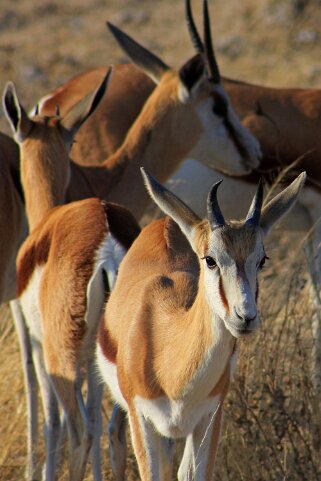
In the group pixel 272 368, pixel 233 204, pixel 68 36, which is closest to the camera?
pixel 272 368

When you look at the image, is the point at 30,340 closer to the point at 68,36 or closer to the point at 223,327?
the point at 223,327

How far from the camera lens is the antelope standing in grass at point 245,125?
7586 mm

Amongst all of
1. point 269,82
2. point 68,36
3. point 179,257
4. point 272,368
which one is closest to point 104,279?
point 179,257

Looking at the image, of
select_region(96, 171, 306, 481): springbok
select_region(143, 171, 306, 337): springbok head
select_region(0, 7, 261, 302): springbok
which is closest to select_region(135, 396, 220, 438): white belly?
select_region(96, 171, 306, 481): springbok

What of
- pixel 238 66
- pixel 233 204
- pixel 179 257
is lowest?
pixel 238 66

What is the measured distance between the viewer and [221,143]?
710 centimetres

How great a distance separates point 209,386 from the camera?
3.95m

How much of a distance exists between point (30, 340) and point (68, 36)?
10.8 m

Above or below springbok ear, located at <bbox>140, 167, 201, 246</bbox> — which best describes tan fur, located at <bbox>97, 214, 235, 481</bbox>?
below

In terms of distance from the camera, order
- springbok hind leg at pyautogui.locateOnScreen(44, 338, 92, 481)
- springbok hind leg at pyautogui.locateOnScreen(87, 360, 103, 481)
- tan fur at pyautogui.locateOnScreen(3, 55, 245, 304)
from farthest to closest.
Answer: tan fur at pyautogui.locateOnScreen(3, 55, 245, 304) < springbok hind leg at pyautogui.locateOnScreen(87, 360, 103, 481) < springbok hind leg at pyautogui.locateOnScreen(44, 338, 92, 481)

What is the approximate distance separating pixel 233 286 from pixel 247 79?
416 inches

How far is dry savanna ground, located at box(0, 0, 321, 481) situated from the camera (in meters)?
5.02

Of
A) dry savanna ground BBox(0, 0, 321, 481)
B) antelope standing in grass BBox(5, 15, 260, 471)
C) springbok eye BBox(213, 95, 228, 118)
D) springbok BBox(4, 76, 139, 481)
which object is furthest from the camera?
springbok eye BBox(213, 95, 228, 118)

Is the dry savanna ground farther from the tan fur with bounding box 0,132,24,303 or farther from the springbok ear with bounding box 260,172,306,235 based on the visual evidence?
the springbok ear with bounding box 260,172,306,235
